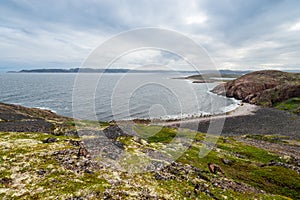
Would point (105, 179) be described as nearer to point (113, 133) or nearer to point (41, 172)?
point (41, 172)

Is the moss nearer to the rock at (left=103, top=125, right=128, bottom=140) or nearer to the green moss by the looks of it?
the green moss

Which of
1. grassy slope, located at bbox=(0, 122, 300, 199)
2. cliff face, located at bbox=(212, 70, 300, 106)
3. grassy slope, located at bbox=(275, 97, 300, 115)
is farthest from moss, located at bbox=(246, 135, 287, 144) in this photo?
cliff face, located at bbox=(212, 70, 300, 106)

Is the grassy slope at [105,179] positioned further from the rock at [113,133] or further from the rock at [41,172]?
the rock at [113,133]

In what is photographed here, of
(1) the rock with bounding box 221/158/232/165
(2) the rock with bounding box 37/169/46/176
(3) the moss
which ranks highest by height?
(2) the rock with bounding box 37/169/46/176

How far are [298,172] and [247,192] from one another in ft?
50.1

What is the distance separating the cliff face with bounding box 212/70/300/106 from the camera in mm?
123375

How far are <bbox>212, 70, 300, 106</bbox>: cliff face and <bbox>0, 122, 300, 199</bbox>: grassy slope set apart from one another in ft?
352

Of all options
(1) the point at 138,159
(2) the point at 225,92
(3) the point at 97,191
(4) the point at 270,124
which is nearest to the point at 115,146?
(1) the point at 138,159

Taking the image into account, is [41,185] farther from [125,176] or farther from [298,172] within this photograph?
[298,172]

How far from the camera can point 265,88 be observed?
152625mm

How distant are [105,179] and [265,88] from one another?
6541 inches

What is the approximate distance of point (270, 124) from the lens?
81.1 metres

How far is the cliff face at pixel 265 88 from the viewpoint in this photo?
123375mm

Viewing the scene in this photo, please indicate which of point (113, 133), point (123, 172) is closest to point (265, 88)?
point (113, 133)
